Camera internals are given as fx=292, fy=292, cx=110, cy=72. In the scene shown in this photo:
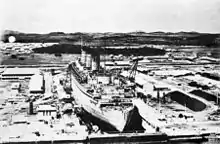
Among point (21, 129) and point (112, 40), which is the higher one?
point (112, 40)

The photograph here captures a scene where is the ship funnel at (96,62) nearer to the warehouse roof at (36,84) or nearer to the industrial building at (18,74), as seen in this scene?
the warehouse roof at (36,84)

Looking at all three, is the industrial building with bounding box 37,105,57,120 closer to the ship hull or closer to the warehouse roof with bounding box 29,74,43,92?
the ship hull

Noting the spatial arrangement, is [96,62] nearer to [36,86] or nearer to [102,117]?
[36,86]

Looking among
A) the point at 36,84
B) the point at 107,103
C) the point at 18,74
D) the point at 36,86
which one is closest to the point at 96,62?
the point at 36,84

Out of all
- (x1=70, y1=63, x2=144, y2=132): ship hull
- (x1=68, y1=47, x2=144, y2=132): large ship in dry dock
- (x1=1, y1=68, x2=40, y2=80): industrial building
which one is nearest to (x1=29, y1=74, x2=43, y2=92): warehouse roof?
(x1=1, y1=68, x2=40, y2=80): industrial building

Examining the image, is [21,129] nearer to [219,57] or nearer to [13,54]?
[13,54]

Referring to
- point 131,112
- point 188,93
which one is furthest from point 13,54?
point 131,112
